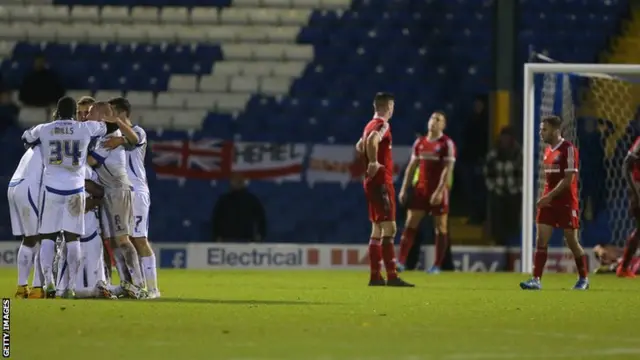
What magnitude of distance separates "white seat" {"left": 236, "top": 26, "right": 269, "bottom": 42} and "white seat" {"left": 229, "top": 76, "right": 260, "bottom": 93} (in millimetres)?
949

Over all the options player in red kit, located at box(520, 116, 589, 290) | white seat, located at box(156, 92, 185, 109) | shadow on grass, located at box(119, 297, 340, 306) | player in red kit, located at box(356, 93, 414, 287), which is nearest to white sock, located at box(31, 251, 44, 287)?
shadow on grass, located at box(119, 297, 340, 306)

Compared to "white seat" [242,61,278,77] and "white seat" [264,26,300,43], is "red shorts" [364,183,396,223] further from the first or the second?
"white seat" [264,26,300,43]

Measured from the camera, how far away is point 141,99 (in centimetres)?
2180

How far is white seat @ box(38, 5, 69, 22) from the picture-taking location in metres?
23.0

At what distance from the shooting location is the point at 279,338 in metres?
8.14

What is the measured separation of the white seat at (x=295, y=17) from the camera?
23.0m

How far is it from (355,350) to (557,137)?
22.9 ft

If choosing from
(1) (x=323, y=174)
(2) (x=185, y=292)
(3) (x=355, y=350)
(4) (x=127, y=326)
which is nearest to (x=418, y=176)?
(1) (x=323, y=174)

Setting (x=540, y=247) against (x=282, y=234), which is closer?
(x=540, y=247)

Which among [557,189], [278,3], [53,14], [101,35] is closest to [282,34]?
[278,3]

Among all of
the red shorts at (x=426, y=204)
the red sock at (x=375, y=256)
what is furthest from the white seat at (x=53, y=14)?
the red sock at (x=375, y=256)

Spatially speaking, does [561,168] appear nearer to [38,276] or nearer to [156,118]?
[38,276]

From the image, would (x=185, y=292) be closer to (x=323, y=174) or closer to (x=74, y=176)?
(x=74, y=176)

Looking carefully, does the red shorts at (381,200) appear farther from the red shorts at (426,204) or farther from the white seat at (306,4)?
the white seat at (306,4)
